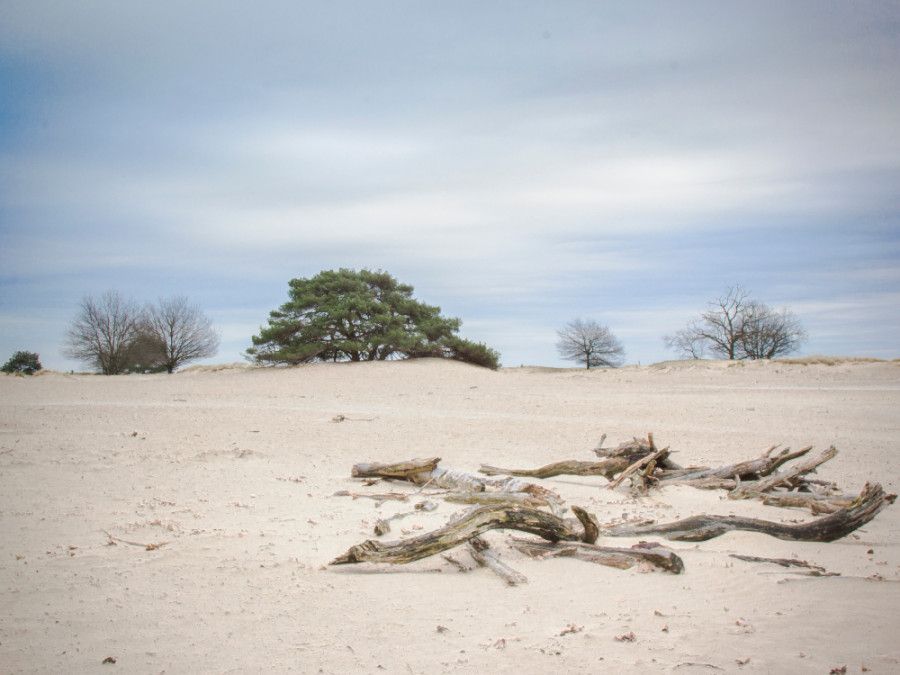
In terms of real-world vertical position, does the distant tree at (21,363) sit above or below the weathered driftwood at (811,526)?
above

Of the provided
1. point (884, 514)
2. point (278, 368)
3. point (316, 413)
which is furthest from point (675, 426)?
point (278, 368)

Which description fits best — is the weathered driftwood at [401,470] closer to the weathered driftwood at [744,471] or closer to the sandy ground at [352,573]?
the sandy ground at [352,573]

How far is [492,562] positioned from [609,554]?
86cm

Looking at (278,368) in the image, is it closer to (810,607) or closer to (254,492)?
(254,492)

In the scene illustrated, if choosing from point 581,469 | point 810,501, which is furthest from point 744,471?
point 581,469

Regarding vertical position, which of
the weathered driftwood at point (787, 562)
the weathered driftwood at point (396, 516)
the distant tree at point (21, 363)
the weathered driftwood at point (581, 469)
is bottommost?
the weathered driftwood at point (396, 516)

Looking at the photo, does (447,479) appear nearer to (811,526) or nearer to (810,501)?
(811,526)

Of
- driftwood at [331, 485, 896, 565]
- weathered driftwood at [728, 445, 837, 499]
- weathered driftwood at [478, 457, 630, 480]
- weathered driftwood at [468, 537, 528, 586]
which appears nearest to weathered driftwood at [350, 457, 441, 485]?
weathered driftwood at [478, 457, 630, 480]

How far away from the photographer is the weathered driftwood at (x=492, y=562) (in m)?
3.97

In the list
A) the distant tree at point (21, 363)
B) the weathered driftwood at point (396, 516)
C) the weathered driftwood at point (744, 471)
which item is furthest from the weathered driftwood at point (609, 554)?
the distant tree at point (21, 363)

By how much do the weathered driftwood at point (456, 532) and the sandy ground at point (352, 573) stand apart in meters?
0.13

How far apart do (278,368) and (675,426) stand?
50.5 ft

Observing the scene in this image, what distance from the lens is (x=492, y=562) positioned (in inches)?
166

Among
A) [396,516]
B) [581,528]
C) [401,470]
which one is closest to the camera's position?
[581,528]
